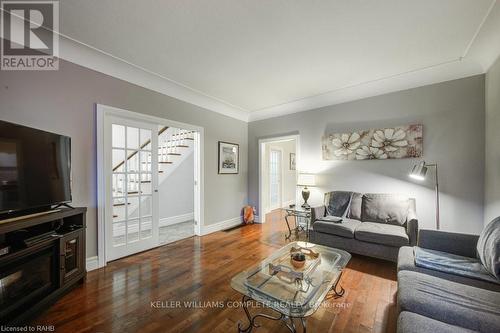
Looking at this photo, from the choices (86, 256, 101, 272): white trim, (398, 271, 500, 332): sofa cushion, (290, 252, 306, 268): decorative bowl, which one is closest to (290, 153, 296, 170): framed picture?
(290, 252, 306, 268): decorative bowl

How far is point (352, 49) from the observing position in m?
2.37

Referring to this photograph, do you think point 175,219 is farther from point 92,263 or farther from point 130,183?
point 92,263

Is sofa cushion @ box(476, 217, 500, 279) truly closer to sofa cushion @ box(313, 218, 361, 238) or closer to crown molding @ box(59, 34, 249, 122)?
sofa cushion @ box(313, 218, 361, 238)

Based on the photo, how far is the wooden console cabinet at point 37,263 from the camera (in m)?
1.49

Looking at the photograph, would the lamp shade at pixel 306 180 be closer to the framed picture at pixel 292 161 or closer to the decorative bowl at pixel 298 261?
the decorative bowl at pixel 298 261

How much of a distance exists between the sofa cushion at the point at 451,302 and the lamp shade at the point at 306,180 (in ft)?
7.27

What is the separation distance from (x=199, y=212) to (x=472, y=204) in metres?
4.02

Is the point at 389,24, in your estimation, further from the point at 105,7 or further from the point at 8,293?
the point at 8,293

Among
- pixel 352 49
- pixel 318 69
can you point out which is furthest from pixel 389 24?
pixel 318 69

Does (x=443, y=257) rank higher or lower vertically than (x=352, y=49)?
lower

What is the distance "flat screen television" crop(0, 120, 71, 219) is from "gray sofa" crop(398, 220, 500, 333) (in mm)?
2801

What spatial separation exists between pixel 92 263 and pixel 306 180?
10.8 feet

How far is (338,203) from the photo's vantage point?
3.40m

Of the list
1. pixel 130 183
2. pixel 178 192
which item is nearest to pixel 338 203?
pixel 130 183
